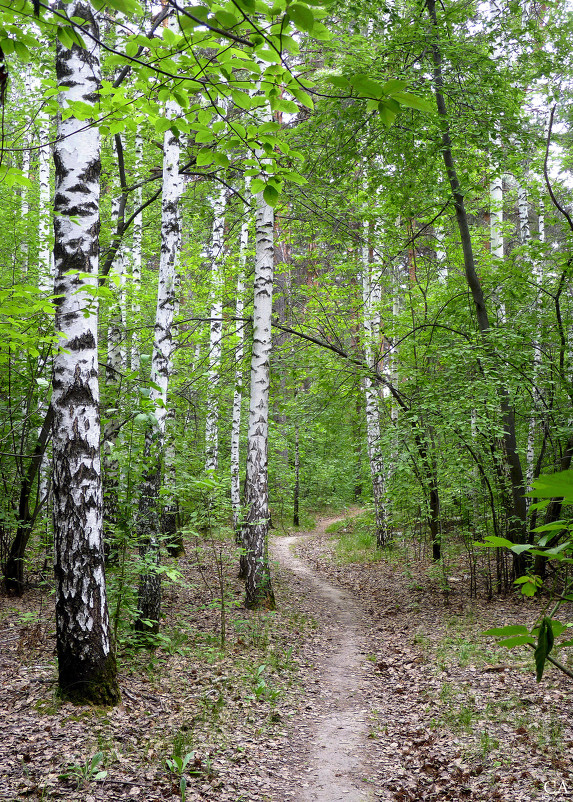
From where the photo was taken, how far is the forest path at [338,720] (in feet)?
12.8

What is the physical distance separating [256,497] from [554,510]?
457 centimetres

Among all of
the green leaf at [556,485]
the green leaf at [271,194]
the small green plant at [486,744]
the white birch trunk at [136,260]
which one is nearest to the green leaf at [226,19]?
the green leaf at [271,194]

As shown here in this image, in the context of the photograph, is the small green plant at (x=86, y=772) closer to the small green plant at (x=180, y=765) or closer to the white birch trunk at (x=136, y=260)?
the small green plant at (x=180, y=765)

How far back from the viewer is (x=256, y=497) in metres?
7.91

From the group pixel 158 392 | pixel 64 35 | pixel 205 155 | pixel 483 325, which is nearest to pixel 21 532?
pixel 158 392

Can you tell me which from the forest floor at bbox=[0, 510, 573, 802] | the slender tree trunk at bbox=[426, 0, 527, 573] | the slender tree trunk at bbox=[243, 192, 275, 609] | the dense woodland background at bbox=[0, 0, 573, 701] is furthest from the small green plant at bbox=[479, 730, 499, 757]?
the slender tree trunk at bbox=[243, 192, 275, 609]

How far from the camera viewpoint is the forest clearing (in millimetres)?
2967

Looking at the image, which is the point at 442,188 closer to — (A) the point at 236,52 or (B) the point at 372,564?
(A) the point at 236,52

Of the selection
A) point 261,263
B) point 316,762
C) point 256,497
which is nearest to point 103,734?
point 316,762

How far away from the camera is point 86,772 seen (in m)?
3.34

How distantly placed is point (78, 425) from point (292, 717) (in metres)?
3.41

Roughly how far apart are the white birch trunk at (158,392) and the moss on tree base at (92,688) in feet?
3.74

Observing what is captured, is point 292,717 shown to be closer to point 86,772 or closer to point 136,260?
point 86,772

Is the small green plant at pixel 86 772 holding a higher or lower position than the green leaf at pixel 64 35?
lower
